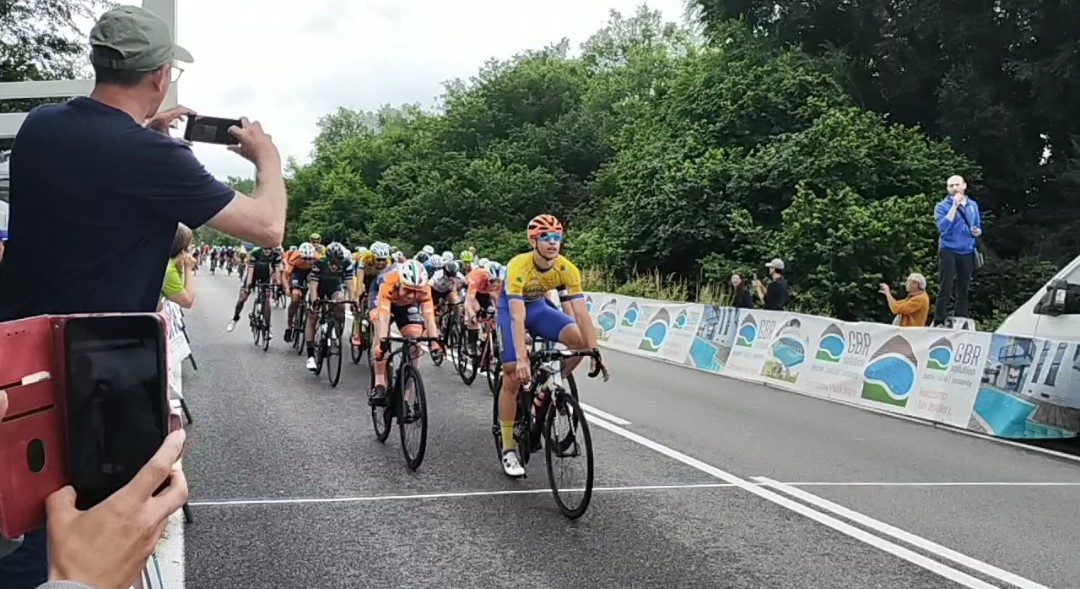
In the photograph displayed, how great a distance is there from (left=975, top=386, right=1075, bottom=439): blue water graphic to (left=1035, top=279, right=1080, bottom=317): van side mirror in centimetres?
96

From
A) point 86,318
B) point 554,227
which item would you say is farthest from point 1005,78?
point 86,318

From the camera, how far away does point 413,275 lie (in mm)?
9117

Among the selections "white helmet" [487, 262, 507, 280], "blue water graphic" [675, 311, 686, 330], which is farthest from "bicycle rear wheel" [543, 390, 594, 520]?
"blue water graphic" [675, 311, 686, 330]

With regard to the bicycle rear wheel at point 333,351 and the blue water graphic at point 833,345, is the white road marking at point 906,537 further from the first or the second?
the bicycle rear wheel at point 333,351

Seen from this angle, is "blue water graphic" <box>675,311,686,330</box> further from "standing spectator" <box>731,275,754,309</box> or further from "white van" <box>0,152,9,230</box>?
"white van" <box>0,152,9,230</box>

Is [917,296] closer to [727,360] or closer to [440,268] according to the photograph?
[727,360]

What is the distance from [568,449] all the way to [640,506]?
24.3 inches

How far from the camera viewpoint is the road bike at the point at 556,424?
20.3 ft

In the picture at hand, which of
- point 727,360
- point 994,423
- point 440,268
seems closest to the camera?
point 994,423

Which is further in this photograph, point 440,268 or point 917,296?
point 917,296

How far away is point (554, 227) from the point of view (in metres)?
7.06

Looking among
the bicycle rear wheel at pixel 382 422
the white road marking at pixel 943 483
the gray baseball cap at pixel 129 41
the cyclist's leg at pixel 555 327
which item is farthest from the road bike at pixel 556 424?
the gray baseball cap at pixel 129 41

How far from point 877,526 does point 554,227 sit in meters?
2.97

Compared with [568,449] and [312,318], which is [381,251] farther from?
[568,449]
